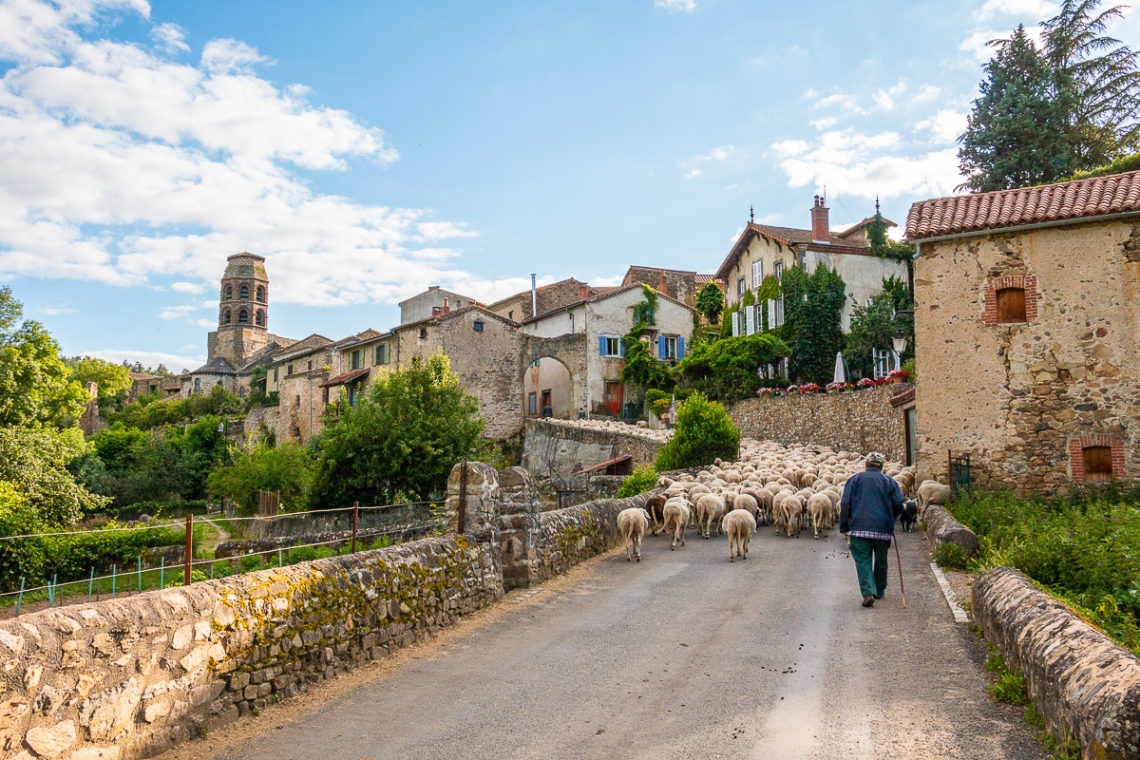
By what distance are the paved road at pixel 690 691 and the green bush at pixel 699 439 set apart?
13644mm

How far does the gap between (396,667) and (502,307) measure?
165 ft

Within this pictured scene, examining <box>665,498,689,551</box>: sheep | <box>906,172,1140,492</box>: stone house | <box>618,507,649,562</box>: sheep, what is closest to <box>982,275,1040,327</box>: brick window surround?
<box>906,172,1140,492</box>: stone house

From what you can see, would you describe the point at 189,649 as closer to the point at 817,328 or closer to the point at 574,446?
the point at 574,446

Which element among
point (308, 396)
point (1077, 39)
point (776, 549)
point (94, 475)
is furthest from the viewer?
point (308, 396)

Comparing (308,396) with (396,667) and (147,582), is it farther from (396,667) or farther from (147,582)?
(396,667)

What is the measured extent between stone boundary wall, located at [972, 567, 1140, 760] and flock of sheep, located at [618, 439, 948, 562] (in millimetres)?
6940

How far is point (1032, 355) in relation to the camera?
15836 mm

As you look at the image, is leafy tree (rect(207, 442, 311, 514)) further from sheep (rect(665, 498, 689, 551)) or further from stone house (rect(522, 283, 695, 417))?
sheep (rect(665, 498, 689, 551))

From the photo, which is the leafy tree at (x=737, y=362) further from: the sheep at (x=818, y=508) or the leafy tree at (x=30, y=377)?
the leafy tree at (x=30, y=377)

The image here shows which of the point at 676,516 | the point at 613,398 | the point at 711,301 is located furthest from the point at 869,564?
the point at 711,301

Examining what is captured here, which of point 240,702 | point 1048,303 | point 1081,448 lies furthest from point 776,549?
point 240,702

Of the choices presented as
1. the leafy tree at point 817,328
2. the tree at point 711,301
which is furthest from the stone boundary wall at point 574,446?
the tree at point 711,301

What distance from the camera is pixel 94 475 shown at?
145 feet

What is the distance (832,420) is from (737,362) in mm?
9790
